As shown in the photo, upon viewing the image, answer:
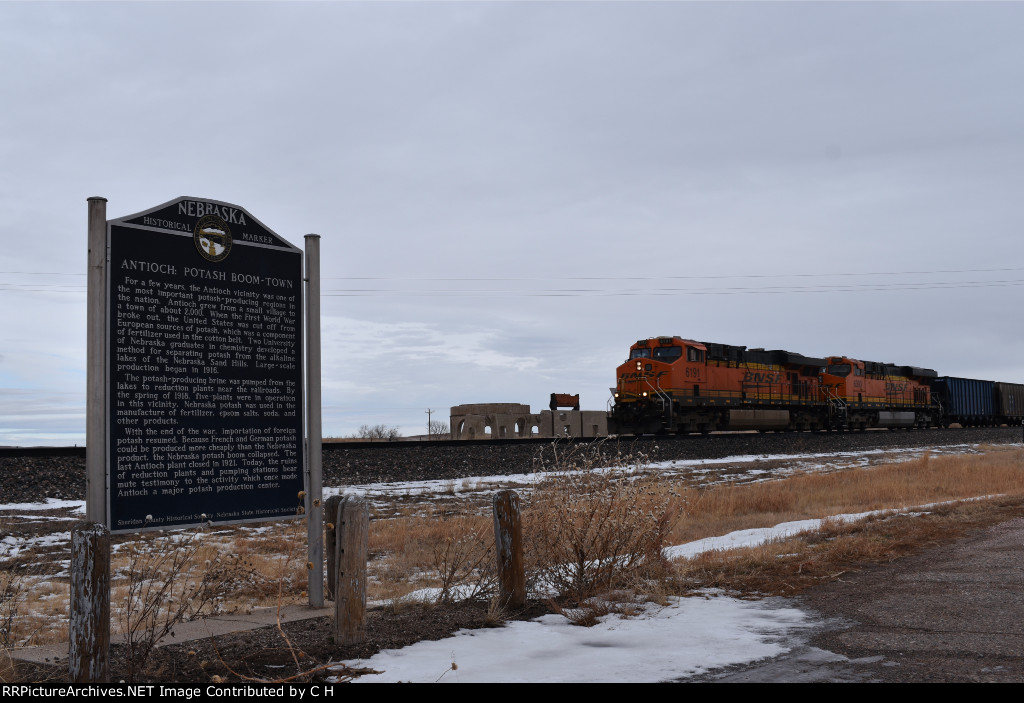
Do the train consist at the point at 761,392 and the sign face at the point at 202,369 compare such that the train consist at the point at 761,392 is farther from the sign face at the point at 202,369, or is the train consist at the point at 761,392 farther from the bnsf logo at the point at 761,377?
the sign face at the point at 202,369

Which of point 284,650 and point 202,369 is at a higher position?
point 202,369

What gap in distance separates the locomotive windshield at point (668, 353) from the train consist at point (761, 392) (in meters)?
0.04

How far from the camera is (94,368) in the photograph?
580 cm

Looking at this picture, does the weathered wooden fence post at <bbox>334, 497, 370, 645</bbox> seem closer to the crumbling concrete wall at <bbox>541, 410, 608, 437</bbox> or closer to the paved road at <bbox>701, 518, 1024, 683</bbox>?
the paved road at <bbox>701, 518, 1024, 683</bbox>

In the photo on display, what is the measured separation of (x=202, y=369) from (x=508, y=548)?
9.22 ft

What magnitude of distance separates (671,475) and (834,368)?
1034 inches

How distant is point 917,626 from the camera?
5898 millimetres

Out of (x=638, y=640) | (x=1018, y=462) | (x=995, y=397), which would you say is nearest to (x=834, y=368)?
(x=1018, y=462)

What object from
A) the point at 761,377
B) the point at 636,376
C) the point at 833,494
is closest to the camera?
the point at 833,494

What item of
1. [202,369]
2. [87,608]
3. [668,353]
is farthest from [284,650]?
[668,353]

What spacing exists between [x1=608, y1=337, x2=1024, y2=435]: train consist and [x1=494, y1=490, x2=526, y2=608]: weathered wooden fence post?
1040 inches

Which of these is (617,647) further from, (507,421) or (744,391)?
(507,421)
